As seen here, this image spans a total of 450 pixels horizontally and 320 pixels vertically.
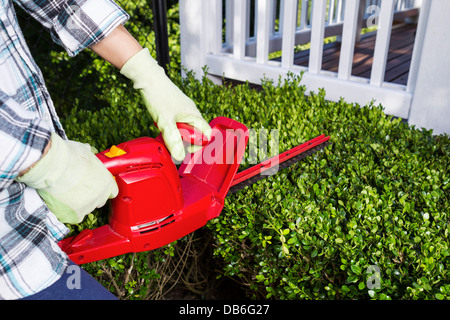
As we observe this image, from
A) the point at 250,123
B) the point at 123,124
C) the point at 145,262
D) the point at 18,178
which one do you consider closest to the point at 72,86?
the point at 123,124

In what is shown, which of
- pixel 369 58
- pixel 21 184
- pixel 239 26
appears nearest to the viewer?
pixel 21 184

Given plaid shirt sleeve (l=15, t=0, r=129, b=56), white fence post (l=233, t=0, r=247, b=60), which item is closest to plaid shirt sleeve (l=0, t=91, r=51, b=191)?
plaid shirt sleeve (l=15, t=0, r=129, b=56)

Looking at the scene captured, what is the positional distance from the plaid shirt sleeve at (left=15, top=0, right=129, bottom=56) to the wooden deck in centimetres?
301

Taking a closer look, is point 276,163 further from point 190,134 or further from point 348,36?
point 348,36

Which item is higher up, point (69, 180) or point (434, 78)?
point (69, 180)

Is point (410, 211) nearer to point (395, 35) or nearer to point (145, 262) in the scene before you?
point (145, 262)

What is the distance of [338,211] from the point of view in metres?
1.66

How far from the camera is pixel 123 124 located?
2.47m

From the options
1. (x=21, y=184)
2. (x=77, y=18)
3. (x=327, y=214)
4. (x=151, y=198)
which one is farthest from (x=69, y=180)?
(x=327, y=214)

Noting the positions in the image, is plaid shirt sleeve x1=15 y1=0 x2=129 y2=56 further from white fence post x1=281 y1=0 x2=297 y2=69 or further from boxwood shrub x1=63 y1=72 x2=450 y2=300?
white fence post x1=281 y1=0 x2=297 y2=69

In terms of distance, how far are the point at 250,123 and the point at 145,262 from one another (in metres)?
0.99

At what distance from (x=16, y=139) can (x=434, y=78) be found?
7.68 ft

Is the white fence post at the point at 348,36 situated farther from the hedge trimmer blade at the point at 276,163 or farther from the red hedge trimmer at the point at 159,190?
the red hedge trimmer at the point at 159,190

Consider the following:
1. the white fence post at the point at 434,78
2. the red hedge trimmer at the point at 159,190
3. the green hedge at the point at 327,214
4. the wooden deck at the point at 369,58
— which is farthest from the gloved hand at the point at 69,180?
the wooden deck at the point at 369,58
